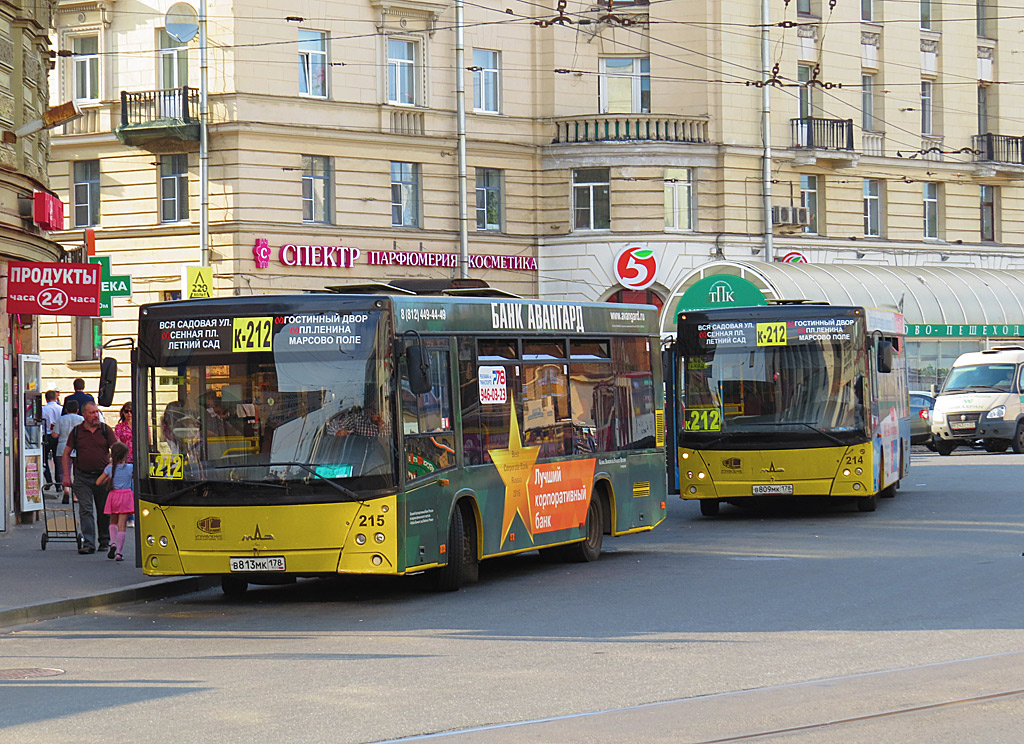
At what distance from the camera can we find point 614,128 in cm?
4594

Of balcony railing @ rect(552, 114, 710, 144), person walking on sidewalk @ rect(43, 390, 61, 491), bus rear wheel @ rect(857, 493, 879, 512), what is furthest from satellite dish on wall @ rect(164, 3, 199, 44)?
bus rear wheel @ rect(857, 493, 879, 512)

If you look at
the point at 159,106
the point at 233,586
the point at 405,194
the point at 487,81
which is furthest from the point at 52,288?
the point at 487,81

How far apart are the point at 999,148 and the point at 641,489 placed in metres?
39.8

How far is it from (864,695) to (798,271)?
37923 mm

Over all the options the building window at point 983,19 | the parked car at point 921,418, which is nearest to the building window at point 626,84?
the parked car at point 921,418

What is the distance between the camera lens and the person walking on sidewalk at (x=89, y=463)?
18.5m

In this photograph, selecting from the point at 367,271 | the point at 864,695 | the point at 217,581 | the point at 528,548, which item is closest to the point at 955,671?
the point at 864,695

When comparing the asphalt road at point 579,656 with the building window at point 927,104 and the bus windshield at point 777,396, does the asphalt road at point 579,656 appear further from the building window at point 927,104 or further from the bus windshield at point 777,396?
the building window at point 927,104

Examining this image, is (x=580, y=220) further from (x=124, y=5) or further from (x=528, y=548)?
(x=528, y=548)

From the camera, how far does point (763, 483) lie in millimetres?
22031

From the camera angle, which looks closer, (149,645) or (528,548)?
(149,645)

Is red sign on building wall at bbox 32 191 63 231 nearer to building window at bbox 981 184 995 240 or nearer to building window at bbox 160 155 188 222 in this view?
building window at bbox 160 155 188 222

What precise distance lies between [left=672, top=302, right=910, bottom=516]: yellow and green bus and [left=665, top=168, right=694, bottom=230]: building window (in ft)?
79.8

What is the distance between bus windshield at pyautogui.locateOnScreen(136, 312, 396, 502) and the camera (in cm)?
1393
